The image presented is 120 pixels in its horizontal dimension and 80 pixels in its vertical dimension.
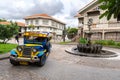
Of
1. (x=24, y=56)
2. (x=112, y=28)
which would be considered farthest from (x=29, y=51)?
(x=112, y=28)

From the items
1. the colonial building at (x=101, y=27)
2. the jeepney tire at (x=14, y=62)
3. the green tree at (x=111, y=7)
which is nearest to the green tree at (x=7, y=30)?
the colonial building at (x=101, y=27)

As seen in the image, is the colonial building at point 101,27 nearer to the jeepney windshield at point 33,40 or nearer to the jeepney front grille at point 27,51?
the jeepney windshield at point 33,40

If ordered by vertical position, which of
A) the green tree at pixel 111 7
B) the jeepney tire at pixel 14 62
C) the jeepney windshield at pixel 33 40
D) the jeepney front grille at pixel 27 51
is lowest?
the jeepney tire at pixel 14 62

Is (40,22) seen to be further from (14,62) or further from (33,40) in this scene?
(14,62)

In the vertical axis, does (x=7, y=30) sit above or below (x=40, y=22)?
below

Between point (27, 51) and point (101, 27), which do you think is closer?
point (27, 51)

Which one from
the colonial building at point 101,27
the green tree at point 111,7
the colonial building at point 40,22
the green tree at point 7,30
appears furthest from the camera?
the colonial building at point 40,22

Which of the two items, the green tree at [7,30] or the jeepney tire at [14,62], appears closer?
the jeepney tire at [14,62]

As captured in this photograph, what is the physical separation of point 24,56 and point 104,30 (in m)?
19.9

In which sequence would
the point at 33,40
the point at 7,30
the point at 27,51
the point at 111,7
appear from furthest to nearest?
the point at 7,30 → the point at 33,40 → the point at 27,51 → the point at 111,7

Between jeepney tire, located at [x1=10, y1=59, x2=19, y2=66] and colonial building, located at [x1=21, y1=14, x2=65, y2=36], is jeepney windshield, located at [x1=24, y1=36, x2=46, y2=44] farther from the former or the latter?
colonial building, located at [x1=21, y1=14, x2=65, y2=36]

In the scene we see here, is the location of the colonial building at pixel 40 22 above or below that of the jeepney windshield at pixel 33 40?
above

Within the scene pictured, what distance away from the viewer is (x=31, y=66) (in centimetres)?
884

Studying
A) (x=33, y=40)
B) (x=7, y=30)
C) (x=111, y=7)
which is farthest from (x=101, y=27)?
(x=111, y=7)
